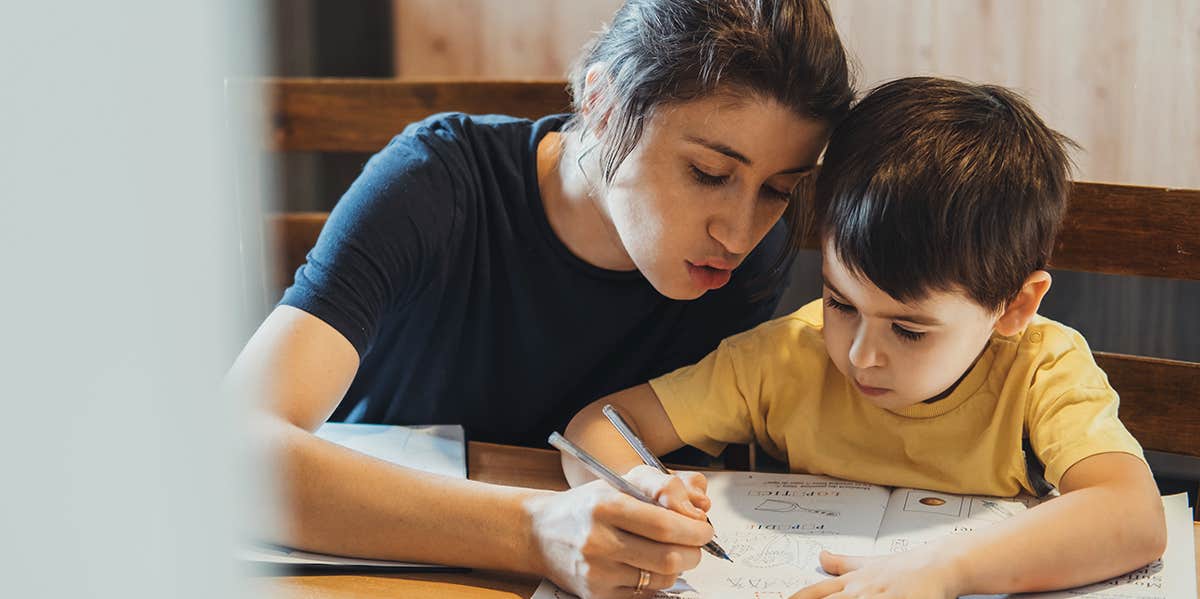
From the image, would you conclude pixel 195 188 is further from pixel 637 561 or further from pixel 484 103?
pixel 484 103

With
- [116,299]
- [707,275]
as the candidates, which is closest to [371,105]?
[707,275]

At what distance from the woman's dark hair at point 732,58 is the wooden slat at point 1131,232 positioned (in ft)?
1.16

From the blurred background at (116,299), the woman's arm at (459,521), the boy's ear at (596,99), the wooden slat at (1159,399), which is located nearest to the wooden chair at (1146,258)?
the wooden slat at (1159,399)

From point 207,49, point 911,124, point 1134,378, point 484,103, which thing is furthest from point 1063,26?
point 207,49

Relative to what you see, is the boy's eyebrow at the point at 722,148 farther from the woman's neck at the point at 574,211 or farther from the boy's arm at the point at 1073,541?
the boy's arm at the point at 1073,541

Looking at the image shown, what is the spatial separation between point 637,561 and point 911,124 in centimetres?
43

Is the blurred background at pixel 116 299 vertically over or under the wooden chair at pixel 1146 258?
over

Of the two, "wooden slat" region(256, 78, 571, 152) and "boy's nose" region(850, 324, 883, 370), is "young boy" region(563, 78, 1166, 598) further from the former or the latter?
"wooden slat" region(256, 78, 571, 152)

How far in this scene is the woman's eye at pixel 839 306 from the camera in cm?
94

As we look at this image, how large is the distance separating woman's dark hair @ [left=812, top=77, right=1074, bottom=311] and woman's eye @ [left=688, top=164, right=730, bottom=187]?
0.09m

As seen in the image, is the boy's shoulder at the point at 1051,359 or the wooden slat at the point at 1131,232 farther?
the wooden slat at the point at 1131,232

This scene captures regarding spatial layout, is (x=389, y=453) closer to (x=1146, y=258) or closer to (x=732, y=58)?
(x=732, y=58)

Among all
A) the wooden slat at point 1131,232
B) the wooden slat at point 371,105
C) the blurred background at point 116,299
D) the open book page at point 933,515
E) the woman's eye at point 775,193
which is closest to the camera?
the blurred background at point 116,299

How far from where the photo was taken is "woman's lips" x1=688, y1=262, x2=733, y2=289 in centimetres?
102
